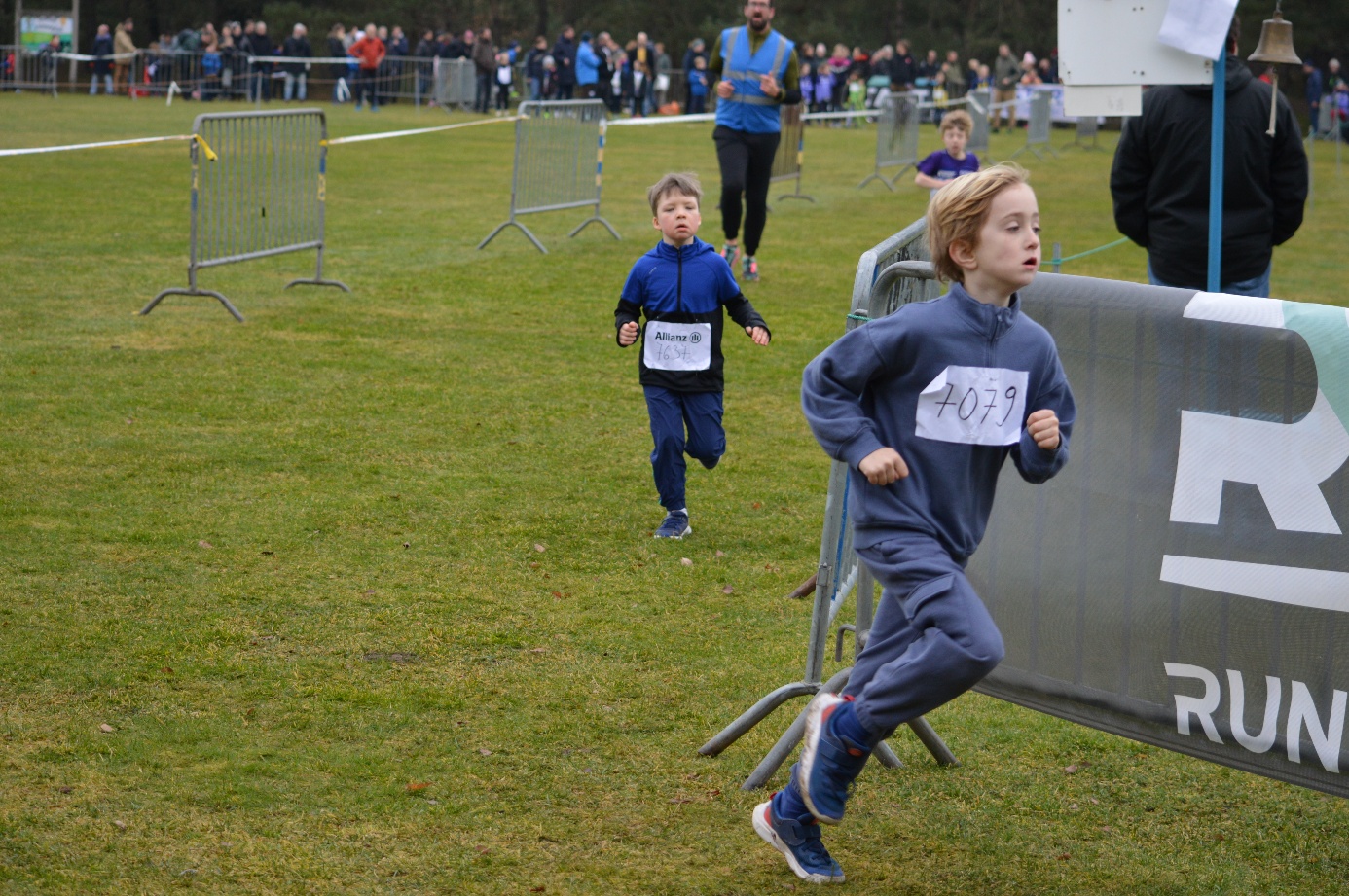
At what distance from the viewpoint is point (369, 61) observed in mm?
42406

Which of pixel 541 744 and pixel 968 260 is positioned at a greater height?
pixel 968 260

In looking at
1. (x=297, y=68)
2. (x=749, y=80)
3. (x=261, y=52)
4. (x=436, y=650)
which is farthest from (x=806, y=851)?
(x=261, y=52)

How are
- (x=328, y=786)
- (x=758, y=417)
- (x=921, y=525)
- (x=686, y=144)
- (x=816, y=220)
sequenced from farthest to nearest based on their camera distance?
(x=686, y=144), (x=816, y=220), (x=758, y=417), (x=328, y=786), (x=921, y=525)

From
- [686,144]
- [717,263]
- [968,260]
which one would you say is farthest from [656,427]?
[686,144]

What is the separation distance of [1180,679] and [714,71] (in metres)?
9.80

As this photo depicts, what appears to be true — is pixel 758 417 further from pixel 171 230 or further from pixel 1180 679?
pixel 171 230

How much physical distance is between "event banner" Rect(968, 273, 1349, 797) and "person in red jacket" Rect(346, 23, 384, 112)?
40407 millimetres

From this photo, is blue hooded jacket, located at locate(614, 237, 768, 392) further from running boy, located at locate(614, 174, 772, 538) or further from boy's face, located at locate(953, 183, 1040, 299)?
boy's face, located at locate(953, 183, 1040, 299)

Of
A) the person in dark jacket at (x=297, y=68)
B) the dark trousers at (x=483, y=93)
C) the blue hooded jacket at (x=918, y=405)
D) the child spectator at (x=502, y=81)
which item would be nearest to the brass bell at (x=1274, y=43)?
the blue hooded jacket at (x=918, y=405)

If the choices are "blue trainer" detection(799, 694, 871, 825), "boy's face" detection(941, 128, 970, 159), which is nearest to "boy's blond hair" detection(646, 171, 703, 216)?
"blue trainer" detection(799, 694, 871, 825)

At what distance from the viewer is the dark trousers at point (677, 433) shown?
6453 mm

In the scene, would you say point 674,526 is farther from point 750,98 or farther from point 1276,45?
point 750,98

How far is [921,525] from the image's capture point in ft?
11.1

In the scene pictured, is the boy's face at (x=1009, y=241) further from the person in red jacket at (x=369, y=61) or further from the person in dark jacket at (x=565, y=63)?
the person in dark jacket at (x=565, y=63)
